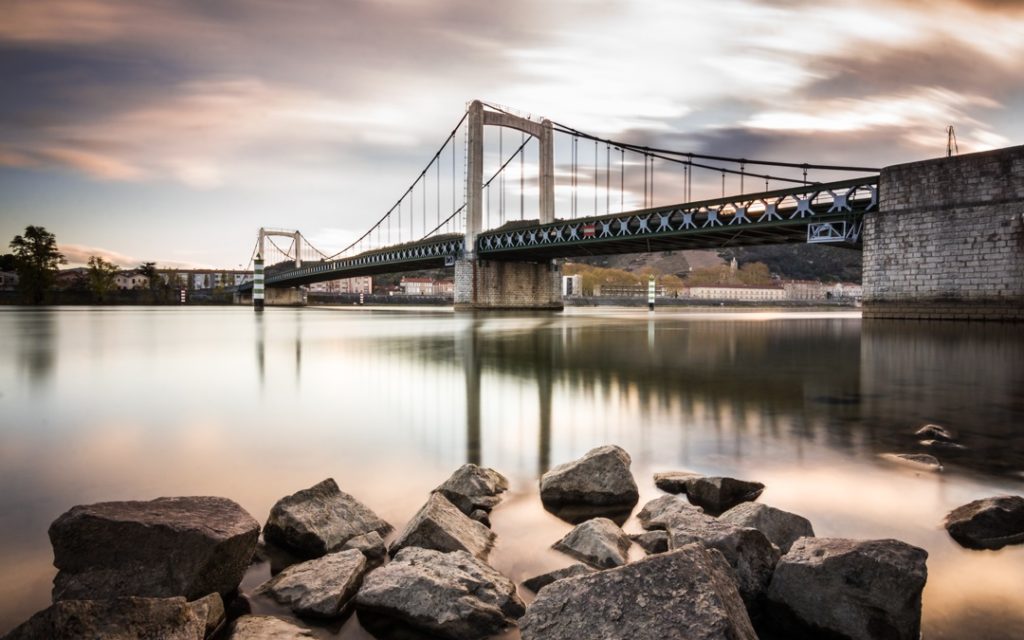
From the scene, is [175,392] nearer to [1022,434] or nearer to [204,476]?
[204,476]

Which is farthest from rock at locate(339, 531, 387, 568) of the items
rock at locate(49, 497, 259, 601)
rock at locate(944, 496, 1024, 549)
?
rock at locate(944, 496, 1024, 549)

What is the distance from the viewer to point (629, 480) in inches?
156

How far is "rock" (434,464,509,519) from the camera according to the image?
367 cm

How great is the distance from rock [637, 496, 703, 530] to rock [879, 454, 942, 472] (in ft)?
7.82

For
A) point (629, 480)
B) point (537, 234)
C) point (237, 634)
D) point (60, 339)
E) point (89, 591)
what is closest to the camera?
point (237, 634)

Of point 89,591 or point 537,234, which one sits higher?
point 537,234

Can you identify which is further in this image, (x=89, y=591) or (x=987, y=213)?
(x=987, y=213)

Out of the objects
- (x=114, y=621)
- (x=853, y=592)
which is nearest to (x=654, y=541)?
(x=853, y=592)

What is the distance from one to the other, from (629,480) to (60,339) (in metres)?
25.2

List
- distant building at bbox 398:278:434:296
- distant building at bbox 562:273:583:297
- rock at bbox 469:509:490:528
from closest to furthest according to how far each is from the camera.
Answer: rock at bbox 469:509:490:528, distant building at bbox 562:273:583:297, distant building at bbox 398:278:434:296

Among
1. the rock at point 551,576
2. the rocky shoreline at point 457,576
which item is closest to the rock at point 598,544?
the rocky shoreline at point 457,576

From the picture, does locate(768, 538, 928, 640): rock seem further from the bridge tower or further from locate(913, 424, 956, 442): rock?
the bridge tower

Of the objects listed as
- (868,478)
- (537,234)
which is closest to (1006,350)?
(868,478)

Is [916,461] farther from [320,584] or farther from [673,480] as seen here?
[320,584]
